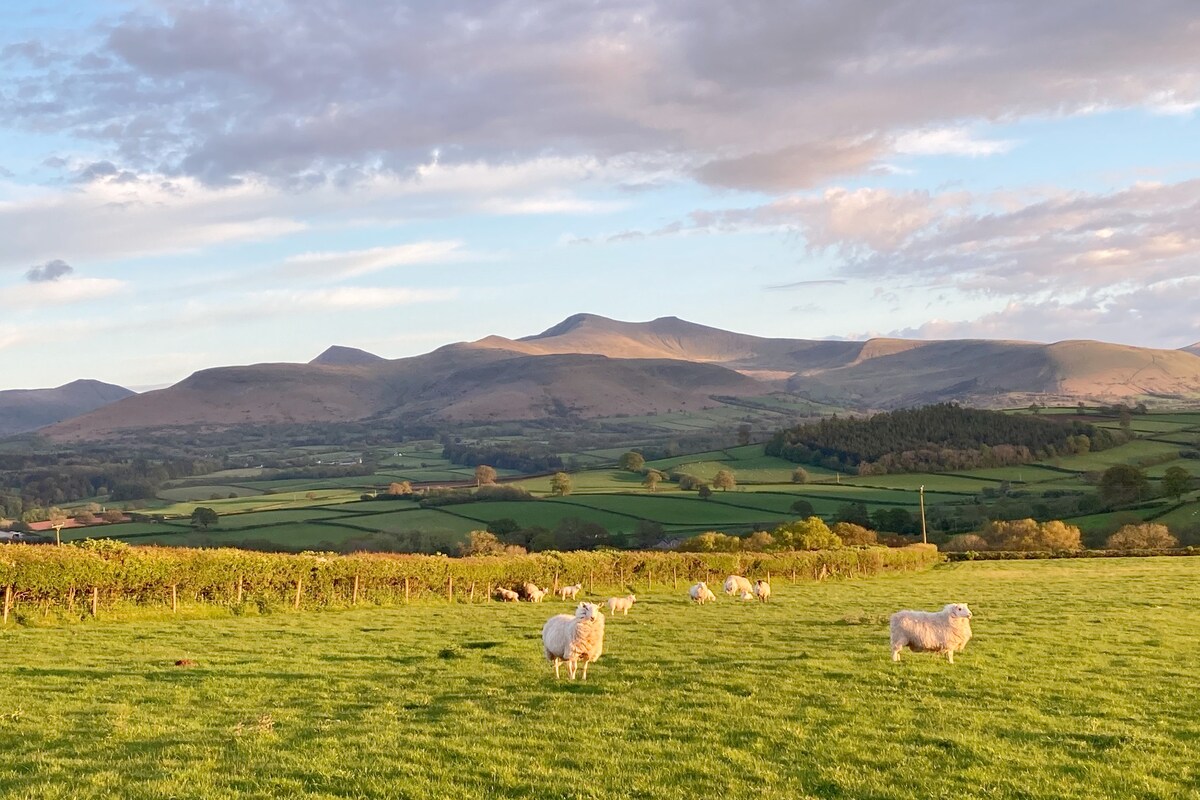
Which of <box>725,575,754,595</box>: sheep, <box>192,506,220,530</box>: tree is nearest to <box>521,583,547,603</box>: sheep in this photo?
<box>725,575,754,595</box>: sheep

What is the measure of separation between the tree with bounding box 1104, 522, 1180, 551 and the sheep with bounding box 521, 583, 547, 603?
59.1 metres

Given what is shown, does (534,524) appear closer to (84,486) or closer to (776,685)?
(776,685)

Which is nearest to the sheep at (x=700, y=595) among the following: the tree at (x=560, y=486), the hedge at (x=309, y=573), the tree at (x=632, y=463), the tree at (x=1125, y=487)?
the hedge at (x=309, y=573)

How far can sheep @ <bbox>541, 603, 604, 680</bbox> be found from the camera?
19.6 m

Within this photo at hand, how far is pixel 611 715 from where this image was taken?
15.4 meters

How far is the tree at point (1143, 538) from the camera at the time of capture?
3127 inches

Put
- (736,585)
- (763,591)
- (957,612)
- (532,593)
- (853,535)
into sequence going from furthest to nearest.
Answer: (853,535), (532,593), (736,585), (763,591), (957,612)

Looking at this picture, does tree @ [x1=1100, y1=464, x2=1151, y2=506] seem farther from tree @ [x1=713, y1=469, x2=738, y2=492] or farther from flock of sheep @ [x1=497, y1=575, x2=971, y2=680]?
flock of sheep @ [x1=497, y1=575, x2=971, y2=680]

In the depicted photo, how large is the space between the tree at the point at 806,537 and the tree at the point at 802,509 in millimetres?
31724

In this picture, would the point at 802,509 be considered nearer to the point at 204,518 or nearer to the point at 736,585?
the point at 736,585

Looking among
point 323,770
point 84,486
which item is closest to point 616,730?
point 323,770

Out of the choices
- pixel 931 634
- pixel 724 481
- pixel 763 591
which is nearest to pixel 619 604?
pixel 763 591

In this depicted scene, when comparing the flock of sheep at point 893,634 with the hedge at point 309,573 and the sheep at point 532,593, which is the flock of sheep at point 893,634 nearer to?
the hedge at point 309,573

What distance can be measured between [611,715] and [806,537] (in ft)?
193
